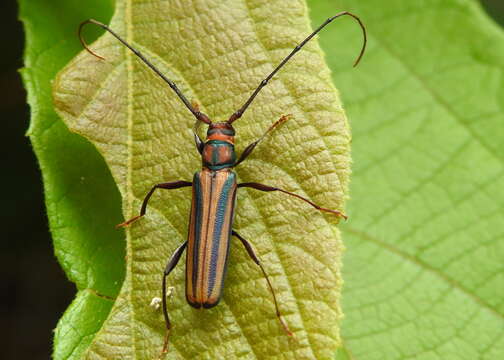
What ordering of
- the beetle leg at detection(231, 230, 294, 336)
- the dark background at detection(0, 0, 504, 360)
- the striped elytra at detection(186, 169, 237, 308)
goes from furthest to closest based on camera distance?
1. the dark background at detection(0, 0, 504, 360)
2. the striped elytra at detection(186, 169, 237, 308)
3. the beetle leg at detection(231, 230, 294, 336)

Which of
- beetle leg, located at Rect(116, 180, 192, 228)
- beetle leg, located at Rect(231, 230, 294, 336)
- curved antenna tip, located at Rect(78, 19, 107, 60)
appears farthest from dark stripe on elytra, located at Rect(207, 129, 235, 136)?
curved antenna tip, located at Rect(78, 19, 107, 60)

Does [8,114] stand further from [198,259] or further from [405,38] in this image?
[405,38]

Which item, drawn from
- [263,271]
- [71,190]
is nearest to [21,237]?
[71,190]

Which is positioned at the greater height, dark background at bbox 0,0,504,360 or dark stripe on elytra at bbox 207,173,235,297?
dark stripe on elytra at bbox 207,173,235,297

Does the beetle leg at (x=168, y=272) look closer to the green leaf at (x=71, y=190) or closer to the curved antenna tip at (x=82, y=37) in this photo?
the green leaf at (x=71, y=190)

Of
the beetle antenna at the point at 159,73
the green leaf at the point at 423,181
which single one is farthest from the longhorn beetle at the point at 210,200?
the green leaf at the point at 423,181

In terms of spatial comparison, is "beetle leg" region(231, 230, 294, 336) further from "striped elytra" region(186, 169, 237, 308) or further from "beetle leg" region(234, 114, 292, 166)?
"beetle leg" region(234, 114, 292, 166)

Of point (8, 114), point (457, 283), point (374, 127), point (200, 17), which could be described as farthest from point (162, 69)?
point (8, 114)
